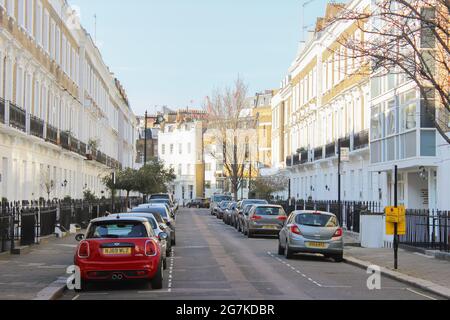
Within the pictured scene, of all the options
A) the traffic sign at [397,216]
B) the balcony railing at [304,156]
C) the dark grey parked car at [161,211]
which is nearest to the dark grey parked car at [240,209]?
the dark grey parked car at [161,211]

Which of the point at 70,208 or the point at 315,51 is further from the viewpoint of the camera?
the point at 315,51

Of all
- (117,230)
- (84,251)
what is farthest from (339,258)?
(84,251)

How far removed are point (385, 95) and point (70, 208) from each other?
1506 cm

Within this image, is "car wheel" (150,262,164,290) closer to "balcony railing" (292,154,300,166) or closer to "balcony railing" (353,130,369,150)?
"balcony railing" (353,130,369,150)

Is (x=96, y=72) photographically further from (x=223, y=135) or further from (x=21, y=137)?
(x=21, y=137)

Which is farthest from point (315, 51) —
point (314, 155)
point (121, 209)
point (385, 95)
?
point (385, 95)

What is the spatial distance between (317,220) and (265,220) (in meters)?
10.9

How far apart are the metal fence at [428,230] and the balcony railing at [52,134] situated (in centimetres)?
1927

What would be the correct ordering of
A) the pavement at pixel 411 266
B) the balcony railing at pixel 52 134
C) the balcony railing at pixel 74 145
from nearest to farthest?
the pavement at pixel 411 266 → the balcony railing at pixel 52 134 → the balcony railing at pixel 74 145

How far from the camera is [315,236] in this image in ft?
77.3

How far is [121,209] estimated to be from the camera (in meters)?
53.6

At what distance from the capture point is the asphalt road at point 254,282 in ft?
48.7

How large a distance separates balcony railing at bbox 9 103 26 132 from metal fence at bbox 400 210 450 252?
1546 centimetres

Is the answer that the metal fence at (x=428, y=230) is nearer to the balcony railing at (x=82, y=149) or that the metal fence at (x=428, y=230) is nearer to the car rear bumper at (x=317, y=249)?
the car rear bumper at (x=317, y=249)
